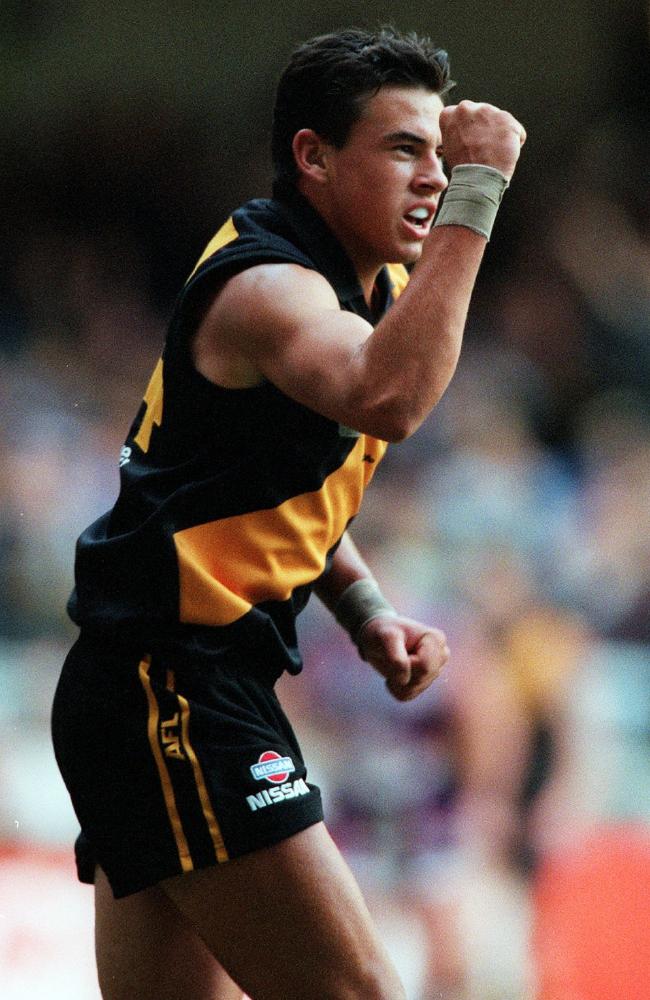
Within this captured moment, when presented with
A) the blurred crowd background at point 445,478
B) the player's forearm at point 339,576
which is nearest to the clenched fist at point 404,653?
the player's forearm at point 339,576

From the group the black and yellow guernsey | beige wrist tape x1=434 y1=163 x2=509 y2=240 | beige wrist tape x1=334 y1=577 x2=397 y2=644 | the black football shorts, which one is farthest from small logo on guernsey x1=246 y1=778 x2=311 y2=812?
beige wrist tape x1=434 y1=163 x2=509 y2=240

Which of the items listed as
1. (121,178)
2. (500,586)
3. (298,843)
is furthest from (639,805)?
(121,178)

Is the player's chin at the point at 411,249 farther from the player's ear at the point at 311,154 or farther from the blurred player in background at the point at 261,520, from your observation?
the player's ear at the point at 311,154

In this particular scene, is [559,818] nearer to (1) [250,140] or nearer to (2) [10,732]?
(2) [10,732]

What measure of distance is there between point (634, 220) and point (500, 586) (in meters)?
1.94

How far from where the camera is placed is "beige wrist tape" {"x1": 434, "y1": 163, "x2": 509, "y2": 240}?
1765mm

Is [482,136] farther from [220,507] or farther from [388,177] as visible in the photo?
[220,507]

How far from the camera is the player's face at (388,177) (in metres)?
2.01

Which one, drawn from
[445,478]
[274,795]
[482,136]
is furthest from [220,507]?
[445,478]

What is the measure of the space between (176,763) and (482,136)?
95 centimetres

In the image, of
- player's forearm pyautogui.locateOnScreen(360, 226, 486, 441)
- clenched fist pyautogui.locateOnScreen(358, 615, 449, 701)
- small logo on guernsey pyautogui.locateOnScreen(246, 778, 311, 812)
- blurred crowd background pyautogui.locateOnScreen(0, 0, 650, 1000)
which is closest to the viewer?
player's forearm pyautogui.locateOnScreen(360, 226, 486, 441)

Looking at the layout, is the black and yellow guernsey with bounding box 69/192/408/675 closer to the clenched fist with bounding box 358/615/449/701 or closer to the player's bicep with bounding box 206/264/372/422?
the player's bicep with bounding box 206/264/372/422

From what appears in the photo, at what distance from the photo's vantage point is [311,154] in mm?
2074

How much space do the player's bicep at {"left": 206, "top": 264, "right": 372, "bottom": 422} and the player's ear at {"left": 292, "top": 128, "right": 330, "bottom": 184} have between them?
30cm
